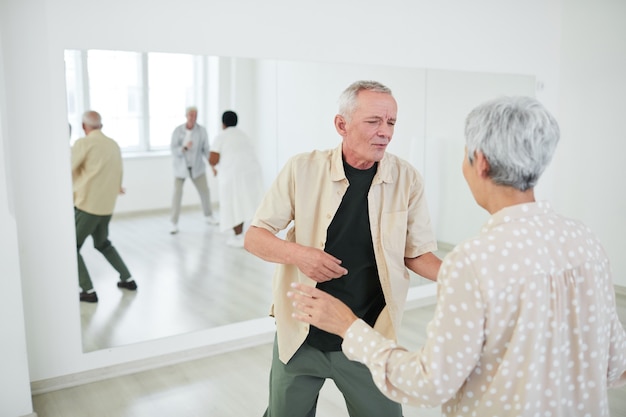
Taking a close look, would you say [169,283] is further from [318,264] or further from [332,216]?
[318,264]

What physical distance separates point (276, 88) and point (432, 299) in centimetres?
218

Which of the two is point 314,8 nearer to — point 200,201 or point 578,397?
point 200,201

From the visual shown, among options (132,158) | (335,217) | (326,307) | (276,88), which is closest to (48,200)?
(132,158)

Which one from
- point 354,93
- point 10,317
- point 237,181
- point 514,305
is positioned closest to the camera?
point 514,305

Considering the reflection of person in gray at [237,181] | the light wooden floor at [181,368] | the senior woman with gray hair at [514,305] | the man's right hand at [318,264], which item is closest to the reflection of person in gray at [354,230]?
the man's right hand at [318,264]

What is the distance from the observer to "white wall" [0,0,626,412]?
2.91m

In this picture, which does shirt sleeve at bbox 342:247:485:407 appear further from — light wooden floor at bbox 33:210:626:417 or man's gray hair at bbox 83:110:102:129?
man's gray hair at bbox 83:110:102:129

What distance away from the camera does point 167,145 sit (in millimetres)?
3469

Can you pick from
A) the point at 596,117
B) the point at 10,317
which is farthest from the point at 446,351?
the point at 596,117

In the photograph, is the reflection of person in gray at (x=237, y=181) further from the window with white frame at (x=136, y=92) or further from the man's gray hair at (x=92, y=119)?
the man's gray hair at (x=92, y=119)

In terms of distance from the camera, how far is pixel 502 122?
1.15 metres

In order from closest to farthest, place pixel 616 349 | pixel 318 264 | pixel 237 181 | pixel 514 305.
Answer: pixel 514 305
pixel 616 349
pixel 318 264
pixel 237 181

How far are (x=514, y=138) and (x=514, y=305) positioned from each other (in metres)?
0.32

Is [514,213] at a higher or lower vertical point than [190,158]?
higher
